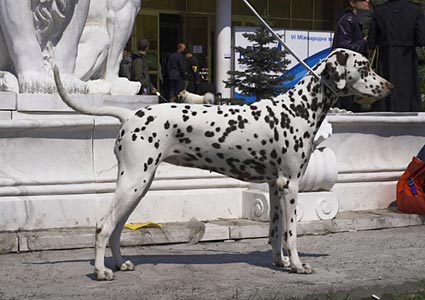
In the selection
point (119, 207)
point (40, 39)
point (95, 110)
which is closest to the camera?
point (119, 207)

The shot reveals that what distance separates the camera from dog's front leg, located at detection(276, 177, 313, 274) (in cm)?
627

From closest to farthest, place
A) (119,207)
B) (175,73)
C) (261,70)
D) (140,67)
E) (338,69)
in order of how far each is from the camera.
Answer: (119,207) → (338,69) → (140,67) → (261,70) → (175,73)

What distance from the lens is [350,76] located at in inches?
253

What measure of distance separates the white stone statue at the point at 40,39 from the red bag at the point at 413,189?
3.27m

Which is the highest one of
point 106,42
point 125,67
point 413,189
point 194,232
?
point 106,42

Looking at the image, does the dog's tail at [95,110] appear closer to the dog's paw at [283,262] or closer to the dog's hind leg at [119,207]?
the dog's hind leg at [119,207]

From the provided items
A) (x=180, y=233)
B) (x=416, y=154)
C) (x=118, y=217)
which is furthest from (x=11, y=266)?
(x=416, y=154)

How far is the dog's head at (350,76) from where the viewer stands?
21.0ft

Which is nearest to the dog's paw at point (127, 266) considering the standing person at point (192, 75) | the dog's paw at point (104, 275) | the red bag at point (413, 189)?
the dog's paw at point (104, 275)

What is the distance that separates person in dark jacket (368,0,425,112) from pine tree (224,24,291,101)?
7.85m

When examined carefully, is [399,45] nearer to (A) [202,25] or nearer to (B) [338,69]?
(B) [338,69]

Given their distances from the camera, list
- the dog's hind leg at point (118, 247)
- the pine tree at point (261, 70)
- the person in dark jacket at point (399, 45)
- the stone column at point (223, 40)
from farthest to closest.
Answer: the stone column at point (223, 40) < the pine tree at point (261, 70) < the person in dark jacket at point (399, 45) < the dog's hind leg at point (118, 247)

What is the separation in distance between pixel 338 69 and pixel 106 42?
3272 mm

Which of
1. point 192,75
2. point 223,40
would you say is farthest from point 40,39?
point 223,40
